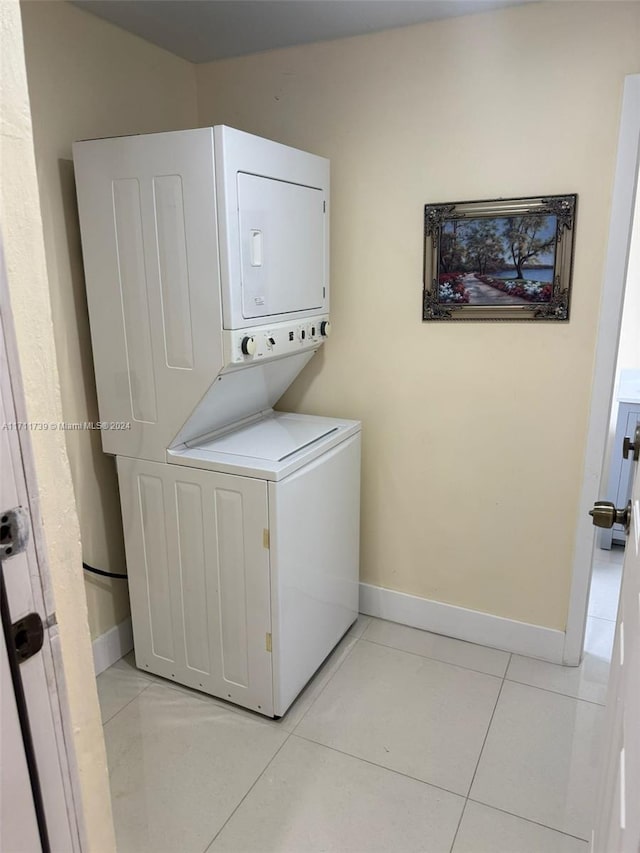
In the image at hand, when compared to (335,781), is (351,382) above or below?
above

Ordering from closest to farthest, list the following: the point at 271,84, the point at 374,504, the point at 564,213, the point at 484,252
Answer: the point at 564,213
the point at 484,252
the point at 271,84
the point at 374,504

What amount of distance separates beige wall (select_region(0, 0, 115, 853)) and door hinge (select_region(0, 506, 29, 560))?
0.03 m

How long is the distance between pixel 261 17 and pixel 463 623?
91.5 inches

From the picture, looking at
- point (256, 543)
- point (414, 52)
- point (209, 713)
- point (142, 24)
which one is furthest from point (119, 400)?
point (414, 52)

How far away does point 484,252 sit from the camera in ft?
6.82

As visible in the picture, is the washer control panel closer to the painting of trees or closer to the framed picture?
the framed picture

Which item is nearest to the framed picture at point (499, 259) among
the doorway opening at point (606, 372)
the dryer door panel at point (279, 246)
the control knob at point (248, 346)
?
the doorway opening at point (606, 372)

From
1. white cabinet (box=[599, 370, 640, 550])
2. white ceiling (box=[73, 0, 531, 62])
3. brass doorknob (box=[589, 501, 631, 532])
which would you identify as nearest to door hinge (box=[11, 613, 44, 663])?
brass doorknob (box=[589, 501, 631, 532])

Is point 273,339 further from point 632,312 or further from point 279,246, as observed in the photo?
point 632,312

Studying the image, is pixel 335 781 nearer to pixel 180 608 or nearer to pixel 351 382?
pixel 180 608

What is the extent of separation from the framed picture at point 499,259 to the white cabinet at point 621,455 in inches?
44.8

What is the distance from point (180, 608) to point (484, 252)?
163 cm

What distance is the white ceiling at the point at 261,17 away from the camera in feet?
6.09

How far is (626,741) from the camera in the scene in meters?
0.80
